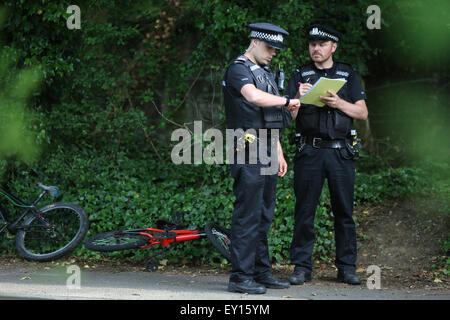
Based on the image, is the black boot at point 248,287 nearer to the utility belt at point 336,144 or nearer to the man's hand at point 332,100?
the utility belt at point 336,144

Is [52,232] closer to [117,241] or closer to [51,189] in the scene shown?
[51,189]

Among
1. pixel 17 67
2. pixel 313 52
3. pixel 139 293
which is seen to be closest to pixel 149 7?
pixel 17 67

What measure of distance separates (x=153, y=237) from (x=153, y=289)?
111cm

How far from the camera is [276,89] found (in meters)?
6.02

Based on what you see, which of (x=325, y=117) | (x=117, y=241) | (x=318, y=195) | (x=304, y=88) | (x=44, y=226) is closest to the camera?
(x=304, y=88)

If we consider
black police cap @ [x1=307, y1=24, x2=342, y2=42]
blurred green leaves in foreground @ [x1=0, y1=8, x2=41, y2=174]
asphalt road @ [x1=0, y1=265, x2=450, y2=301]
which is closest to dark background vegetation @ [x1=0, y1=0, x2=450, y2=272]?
blurred green leaves in foreground @ [x1=0, y1=8, x2=41, y2=174]

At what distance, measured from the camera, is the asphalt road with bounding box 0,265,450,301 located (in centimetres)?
588

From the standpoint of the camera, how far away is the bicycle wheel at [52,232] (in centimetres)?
788

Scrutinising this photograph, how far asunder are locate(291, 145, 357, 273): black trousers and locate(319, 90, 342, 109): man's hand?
0.44m

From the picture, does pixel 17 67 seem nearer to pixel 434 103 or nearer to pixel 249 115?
pixel 249 115

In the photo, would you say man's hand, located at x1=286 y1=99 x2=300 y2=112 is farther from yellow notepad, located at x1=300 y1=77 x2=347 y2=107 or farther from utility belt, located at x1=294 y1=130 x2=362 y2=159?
utility belt, located at x1=294 y1=130 x2=362 y2=159

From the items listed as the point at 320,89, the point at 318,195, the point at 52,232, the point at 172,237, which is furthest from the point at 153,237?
the point at 320,89

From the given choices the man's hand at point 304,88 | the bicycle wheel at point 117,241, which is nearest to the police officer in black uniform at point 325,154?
the man's hand at point 304,88

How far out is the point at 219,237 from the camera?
732 centimetres
